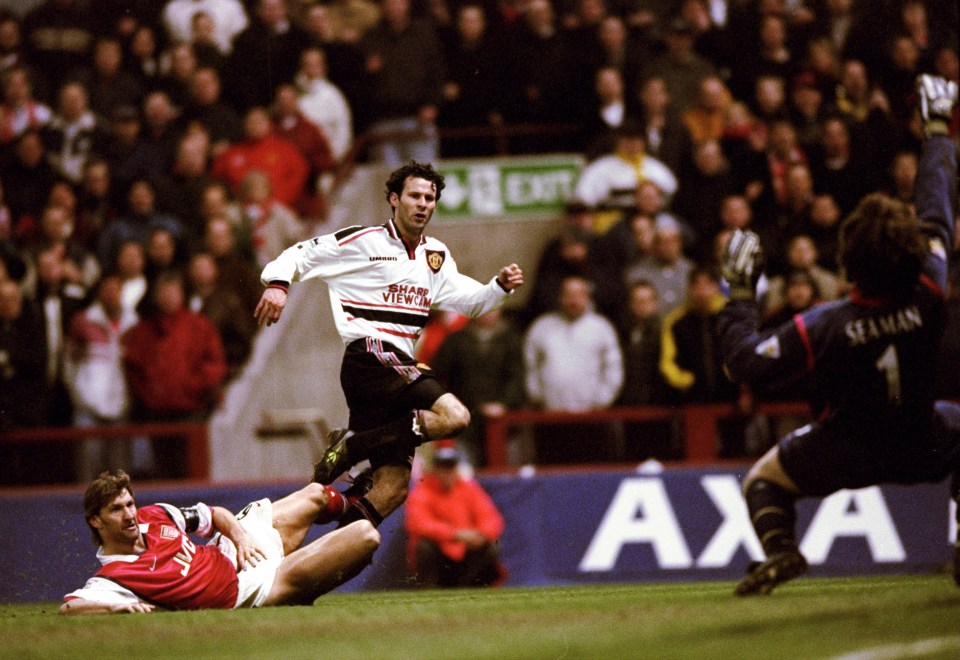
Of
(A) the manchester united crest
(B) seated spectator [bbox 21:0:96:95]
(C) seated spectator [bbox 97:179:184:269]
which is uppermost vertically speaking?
(B) seated spectator [bbox 21:0:96:95]

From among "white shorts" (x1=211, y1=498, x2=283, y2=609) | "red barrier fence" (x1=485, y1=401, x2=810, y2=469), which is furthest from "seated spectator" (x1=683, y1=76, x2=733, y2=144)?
"white shorts" (x1=211, y1=498, x2=283, y2=609)

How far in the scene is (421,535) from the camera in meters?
11.8

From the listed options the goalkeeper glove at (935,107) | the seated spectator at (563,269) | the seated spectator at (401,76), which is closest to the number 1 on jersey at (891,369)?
the goalkeeper glove at (935,107)

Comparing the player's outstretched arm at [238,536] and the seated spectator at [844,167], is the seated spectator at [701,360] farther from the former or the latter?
the player's outstretched arm at [238,536]

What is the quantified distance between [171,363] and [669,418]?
12.7ft

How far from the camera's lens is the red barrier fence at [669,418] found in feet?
40.4

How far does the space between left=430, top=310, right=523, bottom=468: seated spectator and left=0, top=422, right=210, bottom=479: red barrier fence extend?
194cm

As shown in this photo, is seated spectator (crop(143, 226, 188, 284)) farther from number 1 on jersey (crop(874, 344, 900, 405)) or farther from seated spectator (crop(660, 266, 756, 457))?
number 1 on jersey (crop(874, 344, 900, 405))

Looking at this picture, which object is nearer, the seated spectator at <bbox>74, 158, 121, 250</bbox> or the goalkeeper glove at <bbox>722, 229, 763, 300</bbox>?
the goalkeeper glove at <bbox>722, 229, 763, 300</bbox>

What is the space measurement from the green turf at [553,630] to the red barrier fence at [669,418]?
173 inches

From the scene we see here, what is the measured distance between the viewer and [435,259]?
8.67 metres

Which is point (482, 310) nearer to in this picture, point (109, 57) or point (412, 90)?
point (412, 90)

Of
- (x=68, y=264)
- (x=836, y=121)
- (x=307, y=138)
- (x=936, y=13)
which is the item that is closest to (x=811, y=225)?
(x=836, y=121)

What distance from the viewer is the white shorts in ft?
26.9
